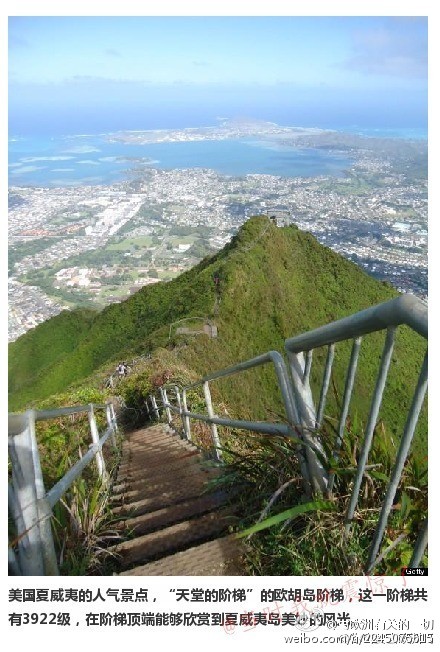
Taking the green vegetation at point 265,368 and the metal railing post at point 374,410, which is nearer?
the metal railing post at point 374,410

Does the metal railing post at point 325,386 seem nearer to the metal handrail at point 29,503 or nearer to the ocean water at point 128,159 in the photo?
the metal handrail at point 29,503

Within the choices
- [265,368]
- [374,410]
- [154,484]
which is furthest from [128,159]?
[374,410]

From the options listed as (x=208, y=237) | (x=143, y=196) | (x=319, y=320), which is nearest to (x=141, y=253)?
(x=208, y=237)

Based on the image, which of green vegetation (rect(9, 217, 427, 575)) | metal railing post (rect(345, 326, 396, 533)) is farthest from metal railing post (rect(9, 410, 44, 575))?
metal railing post (rect(345, 326, 396, 533))

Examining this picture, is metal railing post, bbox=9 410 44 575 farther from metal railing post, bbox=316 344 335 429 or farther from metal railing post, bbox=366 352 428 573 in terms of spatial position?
metal railing post, bbox=366 352 428 573

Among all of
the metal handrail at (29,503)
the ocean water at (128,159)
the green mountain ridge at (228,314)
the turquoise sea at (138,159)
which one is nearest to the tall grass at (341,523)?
the metal handrail at (29,503)
